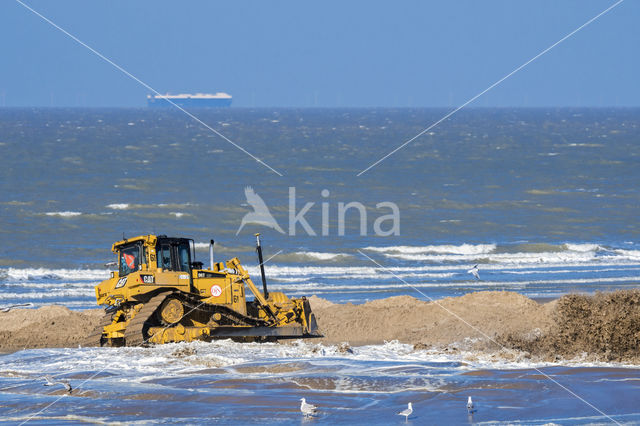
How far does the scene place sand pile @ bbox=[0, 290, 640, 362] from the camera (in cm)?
2041

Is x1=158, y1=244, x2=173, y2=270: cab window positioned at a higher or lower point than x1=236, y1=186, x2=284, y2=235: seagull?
lower

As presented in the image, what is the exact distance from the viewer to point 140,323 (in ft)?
68.9

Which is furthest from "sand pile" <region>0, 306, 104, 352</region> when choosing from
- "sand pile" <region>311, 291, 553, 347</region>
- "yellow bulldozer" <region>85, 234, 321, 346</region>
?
"sand pile" <region>311, 291, 553, 347</region>

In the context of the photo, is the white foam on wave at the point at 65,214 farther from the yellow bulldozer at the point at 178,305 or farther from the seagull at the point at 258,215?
the yellow bulldozer at the point at 178,305

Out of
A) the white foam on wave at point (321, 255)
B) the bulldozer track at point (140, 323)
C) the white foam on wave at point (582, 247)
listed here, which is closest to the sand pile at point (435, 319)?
the bulldozer track at point (140, 323)

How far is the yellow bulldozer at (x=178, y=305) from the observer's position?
2138 centimetres

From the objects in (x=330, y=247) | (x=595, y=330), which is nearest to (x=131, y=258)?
(x=595, y=330)

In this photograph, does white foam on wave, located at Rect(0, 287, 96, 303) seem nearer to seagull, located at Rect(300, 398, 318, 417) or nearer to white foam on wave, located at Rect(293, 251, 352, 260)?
white foam on wave, located at Rect(293, 251, 352, 260)

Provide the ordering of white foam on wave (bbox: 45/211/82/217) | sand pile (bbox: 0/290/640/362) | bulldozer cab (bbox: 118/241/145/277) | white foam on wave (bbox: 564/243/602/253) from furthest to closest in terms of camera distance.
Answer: white foam on wave (bbox: 45/211/82/217)
white foam on wave (bbox: 564/243/602/253)
bulldozer cab (bbox: 118/241/145/277)
sand pile (bbox: 0/290/640/362)

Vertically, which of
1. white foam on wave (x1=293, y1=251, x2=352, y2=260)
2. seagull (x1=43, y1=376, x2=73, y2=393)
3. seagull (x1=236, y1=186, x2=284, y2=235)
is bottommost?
seagull (x1=43, y1=376, x2=73, y2=393)

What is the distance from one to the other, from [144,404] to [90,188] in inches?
1978

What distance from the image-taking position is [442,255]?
4434cm

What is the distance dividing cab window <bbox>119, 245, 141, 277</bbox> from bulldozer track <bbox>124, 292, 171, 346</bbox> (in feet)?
3.25

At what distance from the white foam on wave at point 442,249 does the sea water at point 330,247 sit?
167mm
